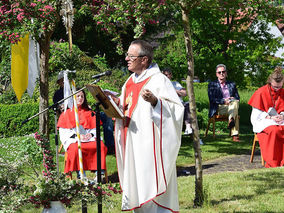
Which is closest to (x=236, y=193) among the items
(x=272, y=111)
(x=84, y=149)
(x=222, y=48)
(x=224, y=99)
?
(x=84, y=149)

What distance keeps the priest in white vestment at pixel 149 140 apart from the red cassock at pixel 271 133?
455cm

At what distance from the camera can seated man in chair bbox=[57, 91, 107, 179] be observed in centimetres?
801

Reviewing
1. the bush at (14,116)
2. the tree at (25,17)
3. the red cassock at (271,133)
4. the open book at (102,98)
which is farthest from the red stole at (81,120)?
the bush at (14,116)

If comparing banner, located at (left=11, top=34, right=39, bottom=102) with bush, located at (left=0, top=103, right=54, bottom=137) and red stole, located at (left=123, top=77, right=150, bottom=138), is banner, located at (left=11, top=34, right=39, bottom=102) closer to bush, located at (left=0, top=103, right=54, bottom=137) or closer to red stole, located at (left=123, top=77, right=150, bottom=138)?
bush, located at (left=0, top=103, right=54, bottom=137)

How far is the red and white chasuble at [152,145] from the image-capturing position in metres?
4.92

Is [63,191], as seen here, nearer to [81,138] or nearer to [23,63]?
[81,138]

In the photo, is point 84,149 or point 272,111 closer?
point 84,149

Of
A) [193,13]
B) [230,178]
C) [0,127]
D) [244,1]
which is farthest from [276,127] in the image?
[0,127]

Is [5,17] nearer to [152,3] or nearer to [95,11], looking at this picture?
[95,11]

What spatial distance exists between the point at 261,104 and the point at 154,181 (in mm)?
5070

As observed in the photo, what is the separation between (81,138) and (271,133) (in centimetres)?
360

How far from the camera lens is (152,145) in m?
4.95

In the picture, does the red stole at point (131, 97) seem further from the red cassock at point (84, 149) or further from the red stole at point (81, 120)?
the red stole at point (81, 120)

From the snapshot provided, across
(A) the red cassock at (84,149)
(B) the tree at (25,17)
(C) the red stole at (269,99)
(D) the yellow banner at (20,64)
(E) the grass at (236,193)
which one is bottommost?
(E) the grass at (236,193)
